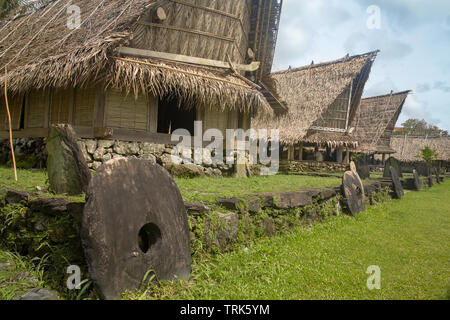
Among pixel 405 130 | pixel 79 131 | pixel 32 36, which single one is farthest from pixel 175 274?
pixel 405 130

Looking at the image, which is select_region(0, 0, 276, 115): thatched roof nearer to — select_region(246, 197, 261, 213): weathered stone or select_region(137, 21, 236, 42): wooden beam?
select_region(137, 21, 236, 42): wooden beam

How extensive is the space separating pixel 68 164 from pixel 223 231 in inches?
71.8

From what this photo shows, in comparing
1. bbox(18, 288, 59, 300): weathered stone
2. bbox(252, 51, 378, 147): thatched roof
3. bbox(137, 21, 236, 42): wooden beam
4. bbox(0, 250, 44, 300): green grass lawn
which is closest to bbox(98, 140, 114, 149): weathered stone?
bbox(137, 21, 236, 42): wooden beam

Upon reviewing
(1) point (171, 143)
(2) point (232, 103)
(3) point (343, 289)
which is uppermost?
(2) point (232, 103)

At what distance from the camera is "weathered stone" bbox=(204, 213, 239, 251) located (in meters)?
3.42

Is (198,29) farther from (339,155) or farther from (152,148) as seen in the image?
(339,155)

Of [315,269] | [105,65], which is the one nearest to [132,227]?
[315,269]

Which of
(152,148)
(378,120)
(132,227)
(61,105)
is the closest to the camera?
(132,227)

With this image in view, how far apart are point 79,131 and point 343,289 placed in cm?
609

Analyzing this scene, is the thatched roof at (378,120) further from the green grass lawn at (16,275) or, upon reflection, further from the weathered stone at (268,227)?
the green grass lawn at (16,275)

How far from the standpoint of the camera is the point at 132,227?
97.1 inches

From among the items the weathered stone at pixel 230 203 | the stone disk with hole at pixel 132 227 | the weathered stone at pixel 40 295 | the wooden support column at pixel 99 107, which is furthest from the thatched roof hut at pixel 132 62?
the weathered stone at pixel 40 295
